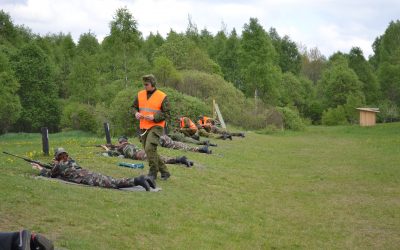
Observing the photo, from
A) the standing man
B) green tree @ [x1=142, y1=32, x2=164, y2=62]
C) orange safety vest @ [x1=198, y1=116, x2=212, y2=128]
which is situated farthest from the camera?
green tree @ [x1=142, y1=32, x2=164, y2=62]

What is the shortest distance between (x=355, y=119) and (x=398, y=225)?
54870mm

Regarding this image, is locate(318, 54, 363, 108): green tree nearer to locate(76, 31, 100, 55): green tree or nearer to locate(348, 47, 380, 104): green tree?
locate(348, 47, 380, 104): green tree

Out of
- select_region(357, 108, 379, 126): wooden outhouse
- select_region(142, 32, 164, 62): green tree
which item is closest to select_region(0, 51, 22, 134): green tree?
select_region(142, 32, 164, 62): green tree

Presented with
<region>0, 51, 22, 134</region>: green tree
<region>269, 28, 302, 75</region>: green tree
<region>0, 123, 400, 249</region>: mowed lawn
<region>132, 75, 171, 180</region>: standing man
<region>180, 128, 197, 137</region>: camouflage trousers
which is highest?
<region>269, 28, 302, 75</region>: green tree

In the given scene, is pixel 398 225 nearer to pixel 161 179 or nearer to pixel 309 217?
pixel 309 217

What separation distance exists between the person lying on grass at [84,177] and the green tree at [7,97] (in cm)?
4231

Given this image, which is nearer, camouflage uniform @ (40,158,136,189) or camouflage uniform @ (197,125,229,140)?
camouflage uniform @ (40,158,136,189)

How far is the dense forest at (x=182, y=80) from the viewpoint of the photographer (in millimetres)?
43406

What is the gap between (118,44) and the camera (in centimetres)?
4688

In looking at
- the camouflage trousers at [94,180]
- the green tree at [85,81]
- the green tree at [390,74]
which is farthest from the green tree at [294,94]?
the camouflage trousers at [94,180]

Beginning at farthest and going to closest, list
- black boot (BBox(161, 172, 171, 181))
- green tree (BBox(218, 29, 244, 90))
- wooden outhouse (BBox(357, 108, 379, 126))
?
green tree (BBox(218, 29, 244, 90))
wooden outhouse (BBox(357, 108, 379, 126))
black boot (BBox(161, 172, 171, 181))

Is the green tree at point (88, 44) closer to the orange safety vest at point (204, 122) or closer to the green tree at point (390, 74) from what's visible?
the green tree at point (390, 74)

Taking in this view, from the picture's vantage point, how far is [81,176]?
1075 centimetres

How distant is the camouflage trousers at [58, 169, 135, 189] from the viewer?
34.6 ft
